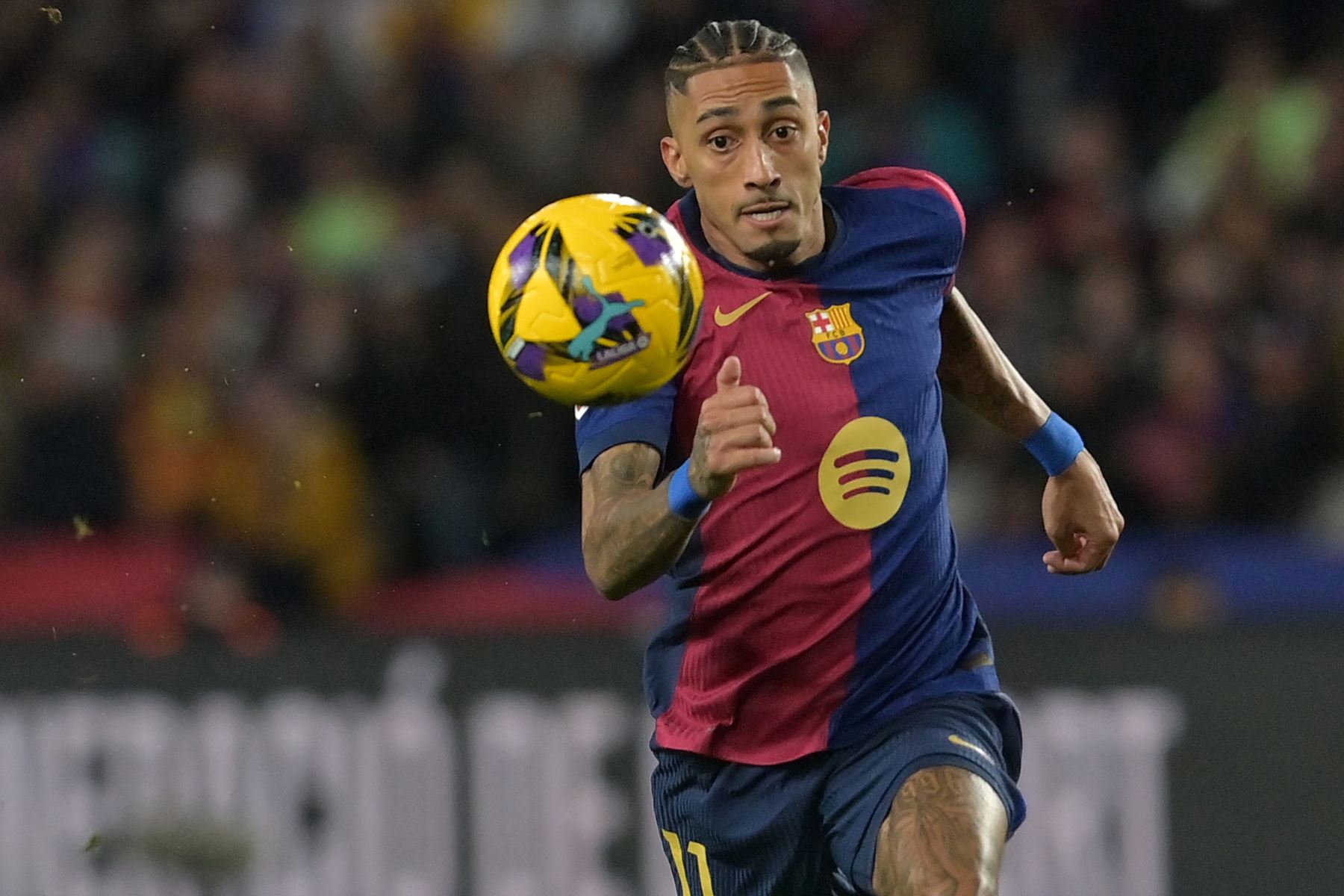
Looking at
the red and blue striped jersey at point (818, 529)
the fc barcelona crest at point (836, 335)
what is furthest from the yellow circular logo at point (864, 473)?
the fc barcelona crest at point (836, 335)

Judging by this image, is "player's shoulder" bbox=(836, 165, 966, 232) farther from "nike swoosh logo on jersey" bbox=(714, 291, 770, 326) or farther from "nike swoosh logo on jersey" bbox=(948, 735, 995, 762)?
"nike swoosh logo on jersey" bbox=(948, 735, 995, 762)

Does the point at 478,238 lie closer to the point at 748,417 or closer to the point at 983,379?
the point at 983,379

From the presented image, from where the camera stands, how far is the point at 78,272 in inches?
393

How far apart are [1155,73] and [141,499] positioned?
4.85 m

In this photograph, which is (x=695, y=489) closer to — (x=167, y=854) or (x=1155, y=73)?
(x=167, y=854)

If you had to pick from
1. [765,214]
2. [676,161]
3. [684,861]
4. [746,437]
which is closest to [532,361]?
[746,437]

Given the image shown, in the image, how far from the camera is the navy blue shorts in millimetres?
4504

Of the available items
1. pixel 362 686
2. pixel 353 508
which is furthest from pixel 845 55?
pixel 362 686

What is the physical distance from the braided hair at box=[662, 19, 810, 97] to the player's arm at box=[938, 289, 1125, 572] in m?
0.75

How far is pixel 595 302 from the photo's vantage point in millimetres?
4113

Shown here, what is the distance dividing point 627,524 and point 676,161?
3.15 ft

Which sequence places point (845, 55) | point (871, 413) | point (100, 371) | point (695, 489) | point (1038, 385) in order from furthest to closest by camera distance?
point (845, 55) → point (100, 371) → point (1038, 385) → point (871, 413) → point (695, 489)

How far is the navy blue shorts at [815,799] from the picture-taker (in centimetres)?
450

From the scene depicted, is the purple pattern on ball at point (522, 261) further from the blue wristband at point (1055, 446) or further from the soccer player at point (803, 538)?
the blue wristband at point (1055, 446)
